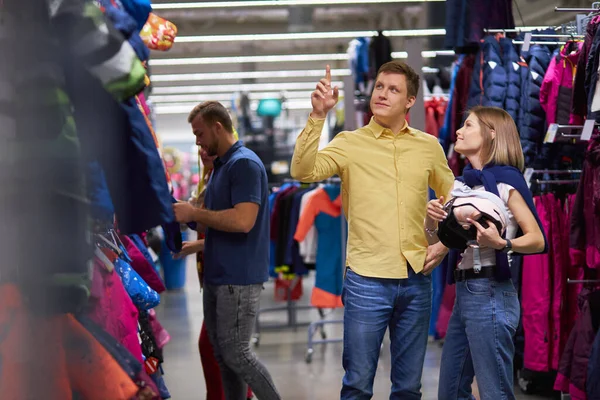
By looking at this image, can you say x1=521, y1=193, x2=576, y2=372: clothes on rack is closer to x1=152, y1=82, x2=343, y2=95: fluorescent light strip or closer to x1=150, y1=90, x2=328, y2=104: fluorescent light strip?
x1=152, y1=82, x2=343, y2=95: fluorescent light strip

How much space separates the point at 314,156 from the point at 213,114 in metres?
0.92

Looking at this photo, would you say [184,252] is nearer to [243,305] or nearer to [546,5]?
[243,305]

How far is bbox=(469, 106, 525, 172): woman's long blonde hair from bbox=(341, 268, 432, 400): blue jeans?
554mm

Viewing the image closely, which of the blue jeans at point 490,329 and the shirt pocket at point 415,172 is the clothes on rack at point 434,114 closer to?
the shirt pocket at point 415,172

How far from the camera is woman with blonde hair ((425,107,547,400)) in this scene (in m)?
3.24

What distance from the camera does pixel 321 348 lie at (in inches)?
280

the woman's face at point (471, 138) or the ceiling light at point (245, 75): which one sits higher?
the ceiling light at point (245, 75)

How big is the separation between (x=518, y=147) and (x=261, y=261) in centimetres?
130

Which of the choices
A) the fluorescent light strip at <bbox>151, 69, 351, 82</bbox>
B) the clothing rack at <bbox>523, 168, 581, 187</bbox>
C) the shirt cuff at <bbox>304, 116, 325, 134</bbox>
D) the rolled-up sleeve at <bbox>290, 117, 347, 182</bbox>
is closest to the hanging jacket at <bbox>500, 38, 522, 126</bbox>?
the clothing rack at <bbox>523, 168, 581, 187</bbox>

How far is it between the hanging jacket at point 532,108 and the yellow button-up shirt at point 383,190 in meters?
1.67

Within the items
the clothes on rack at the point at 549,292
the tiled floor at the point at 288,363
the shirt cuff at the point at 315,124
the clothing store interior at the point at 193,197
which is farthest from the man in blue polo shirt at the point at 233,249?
the clothes on rack at the point at 549,292

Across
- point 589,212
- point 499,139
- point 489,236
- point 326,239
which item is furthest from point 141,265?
point 326,239

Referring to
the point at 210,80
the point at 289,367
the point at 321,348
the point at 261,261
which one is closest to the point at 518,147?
the point at 261,261

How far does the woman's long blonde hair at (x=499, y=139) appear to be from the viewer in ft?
11.0
